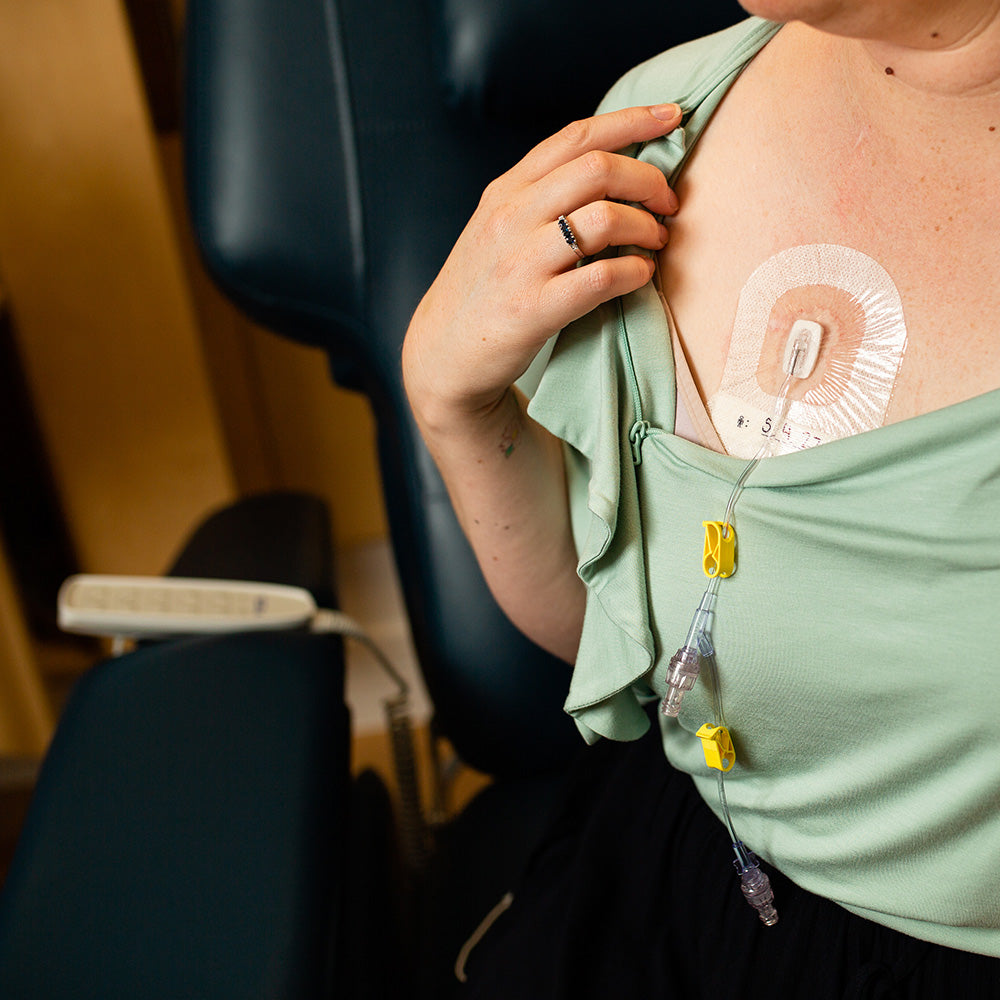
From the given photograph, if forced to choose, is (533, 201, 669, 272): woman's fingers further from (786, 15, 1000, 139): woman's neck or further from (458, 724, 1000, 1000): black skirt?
(458, 724, 1000, 1000): black skirt

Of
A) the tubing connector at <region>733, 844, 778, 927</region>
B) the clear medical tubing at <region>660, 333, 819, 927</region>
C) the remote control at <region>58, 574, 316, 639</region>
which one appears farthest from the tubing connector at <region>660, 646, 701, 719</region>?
the remote control at <region>58, 574, 316, 639</region>

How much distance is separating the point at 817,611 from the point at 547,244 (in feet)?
0.89

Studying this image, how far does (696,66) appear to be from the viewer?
65 cm

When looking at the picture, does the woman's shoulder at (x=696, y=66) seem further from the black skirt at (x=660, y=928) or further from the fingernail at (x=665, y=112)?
the black skirt at (x=660, y=928)

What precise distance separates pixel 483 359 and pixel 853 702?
31 centimetres

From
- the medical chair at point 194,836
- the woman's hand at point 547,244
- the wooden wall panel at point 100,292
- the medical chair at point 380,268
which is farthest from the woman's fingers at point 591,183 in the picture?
the wooden wall panel at point 100,292

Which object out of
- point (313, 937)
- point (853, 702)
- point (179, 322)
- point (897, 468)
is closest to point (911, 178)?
point (897, 468)

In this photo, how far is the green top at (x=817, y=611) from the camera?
1.68ft

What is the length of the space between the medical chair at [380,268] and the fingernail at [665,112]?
0.75 feet

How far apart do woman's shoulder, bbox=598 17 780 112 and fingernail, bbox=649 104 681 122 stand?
0.04 m

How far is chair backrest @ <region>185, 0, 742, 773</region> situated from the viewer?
0.84 meters

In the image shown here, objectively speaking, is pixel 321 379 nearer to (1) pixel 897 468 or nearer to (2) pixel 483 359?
(2) pixel 483 359

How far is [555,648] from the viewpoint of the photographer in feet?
2.81

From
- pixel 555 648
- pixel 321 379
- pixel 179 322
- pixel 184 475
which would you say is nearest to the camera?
pixel 555 648
